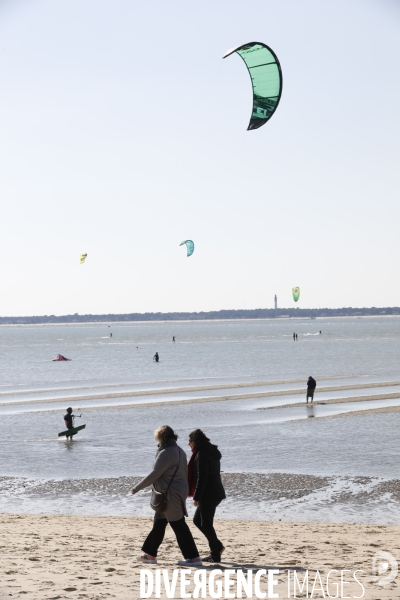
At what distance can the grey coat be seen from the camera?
6.32 m

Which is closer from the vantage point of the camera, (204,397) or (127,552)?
(127,552)

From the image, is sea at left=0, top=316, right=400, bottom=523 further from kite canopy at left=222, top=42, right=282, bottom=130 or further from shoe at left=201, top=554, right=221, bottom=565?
kite canopy at left=222, top=42, right=282, bottom=130

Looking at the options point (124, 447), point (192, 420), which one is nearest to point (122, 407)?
point (192, 420)

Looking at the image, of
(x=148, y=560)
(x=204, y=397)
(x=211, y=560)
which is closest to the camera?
(x=148, y=560)

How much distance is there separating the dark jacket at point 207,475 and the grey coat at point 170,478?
0.19 metres

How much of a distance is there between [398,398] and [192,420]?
29.5ft

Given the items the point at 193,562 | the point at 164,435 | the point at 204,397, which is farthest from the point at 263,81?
the point at 204,397

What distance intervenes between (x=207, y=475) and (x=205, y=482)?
0.21 ft

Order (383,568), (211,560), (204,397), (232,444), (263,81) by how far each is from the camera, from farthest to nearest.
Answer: (204,397)
(232,444)
(263,81)
(211,560)
(383,568)

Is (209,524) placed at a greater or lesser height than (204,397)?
greater

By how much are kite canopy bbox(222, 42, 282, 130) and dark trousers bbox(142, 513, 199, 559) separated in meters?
6.71

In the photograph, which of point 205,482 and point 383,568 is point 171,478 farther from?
point 383,568

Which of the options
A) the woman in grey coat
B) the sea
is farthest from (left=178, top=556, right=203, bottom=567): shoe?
the sea

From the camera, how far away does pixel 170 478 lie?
6.38 m
